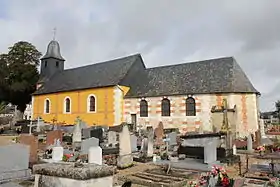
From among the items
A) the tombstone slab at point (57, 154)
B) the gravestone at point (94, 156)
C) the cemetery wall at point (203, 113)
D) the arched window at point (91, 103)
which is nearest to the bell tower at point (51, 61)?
the arched window at point (91, 103)

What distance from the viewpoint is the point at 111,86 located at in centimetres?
2798

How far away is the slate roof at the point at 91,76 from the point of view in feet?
96.9

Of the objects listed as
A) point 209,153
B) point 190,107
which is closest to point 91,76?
point 190,107

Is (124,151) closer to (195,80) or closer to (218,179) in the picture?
(218,179)

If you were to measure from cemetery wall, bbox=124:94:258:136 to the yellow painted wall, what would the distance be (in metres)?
4.12

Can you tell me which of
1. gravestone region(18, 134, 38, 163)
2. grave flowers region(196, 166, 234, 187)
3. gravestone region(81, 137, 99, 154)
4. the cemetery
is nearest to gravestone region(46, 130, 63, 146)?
the cemetery

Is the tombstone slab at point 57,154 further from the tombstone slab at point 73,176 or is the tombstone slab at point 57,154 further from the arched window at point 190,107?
the arched window at point 190,107

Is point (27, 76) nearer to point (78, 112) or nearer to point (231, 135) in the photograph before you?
point (78, 112)

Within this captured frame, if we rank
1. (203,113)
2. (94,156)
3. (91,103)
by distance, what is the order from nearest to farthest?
(94,156)
(203,113)
(91,103)

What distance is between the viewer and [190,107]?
24.4 meters

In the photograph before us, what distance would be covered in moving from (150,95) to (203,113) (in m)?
5.60

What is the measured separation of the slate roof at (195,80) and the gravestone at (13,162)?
1826cm

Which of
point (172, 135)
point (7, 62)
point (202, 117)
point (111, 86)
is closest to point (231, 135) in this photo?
point (172, 135)

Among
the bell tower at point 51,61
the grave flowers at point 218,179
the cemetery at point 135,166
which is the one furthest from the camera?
the bell tower at point 51,61
